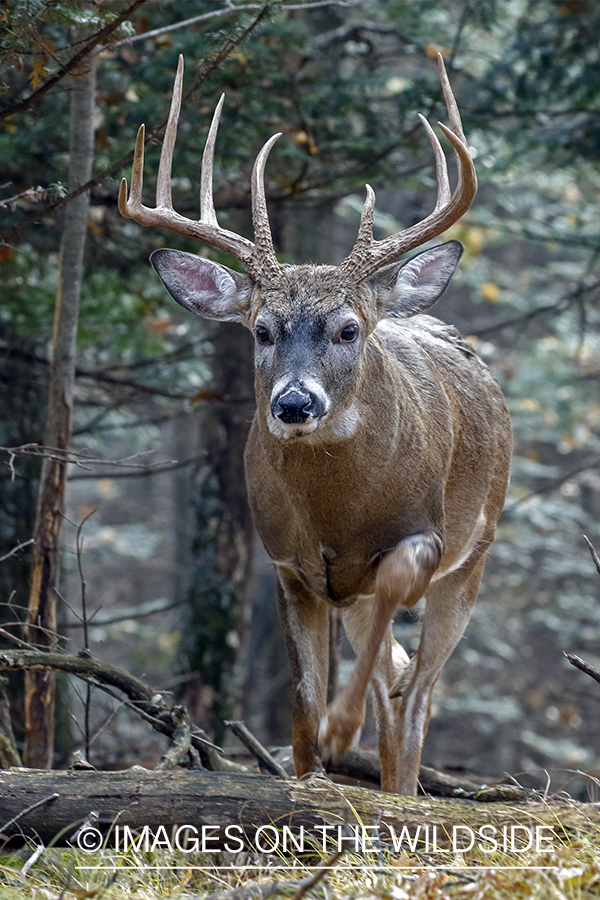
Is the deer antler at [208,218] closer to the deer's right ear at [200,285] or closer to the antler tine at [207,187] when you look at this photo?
the antler tine at [207,187]

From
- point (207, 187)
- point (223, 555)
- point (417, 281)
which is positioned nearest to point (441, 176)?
point (417, 281)

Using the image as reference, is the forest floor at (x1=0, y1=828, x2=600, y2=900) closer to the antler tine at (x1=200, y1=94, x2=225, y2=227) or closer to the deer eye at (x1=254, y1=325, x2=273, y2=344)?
the deer eye at (x1=254, y1=325, x2=273, y2=344)

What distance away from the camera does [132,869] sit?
382 centimetres

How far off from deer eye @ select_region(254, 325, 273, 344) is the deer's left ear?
70 cm

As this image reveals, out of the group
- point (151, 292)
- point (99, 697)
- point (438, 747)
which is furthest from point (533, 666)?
point (151, 292)

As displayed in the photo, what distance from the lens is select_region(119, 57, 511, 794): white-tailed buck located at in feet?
15.0

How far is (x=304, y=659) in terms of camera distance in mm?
5281

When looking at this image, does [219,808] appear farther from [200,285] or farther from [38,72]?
[38,72]

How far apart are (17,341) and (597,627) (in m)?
10.1

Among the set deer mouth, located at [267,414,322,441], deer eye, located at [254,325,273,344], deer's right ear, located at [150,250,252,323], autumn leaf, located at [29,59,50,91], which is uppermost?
autumn leaf, located at [29,59,50,91]

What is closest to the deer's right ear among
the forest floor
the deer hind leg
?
the deer hind leg

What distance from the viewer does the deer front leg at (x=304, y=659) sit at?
204 inches

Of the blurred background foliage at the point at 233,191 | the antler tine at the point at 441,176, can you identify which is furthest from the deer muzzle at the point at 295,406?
the blurred background foliage at the point at 233,191

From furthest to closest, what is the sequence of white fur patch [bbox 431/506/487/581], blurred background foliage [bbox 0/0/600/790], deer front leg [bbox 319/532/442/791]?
blurred background foliage [bbox 0/0/600/790]
white fur patch [bbox 431/506/487/581]
deer front leg [bbox 319/532/442/791]
